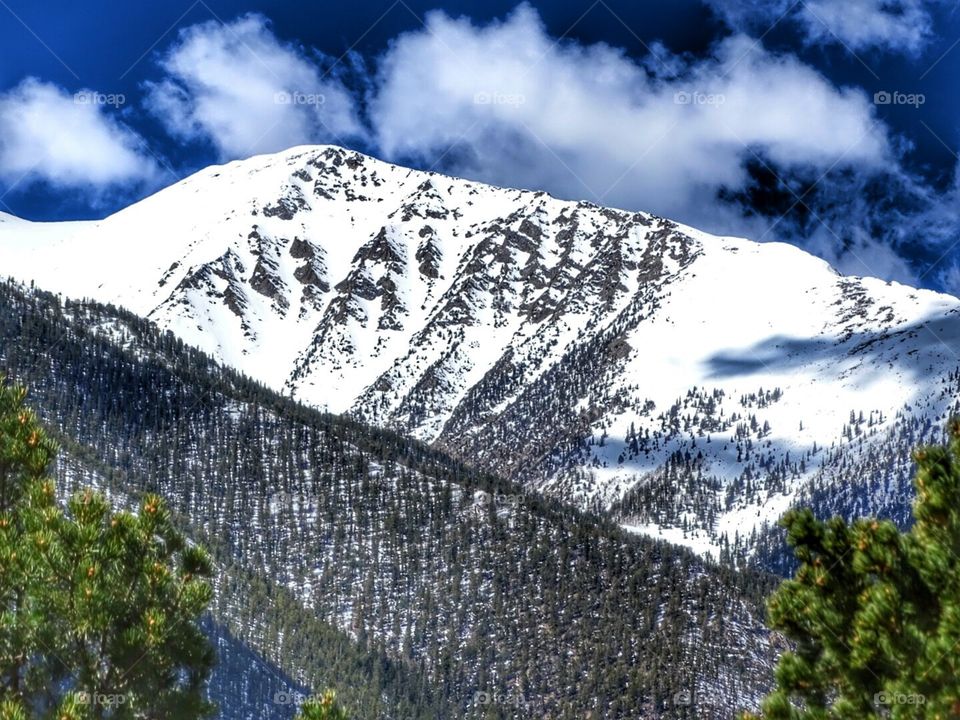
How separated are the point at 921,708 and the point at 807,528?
2838 millimetres

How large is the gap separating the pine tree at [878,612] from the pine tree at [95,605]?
8300 mm

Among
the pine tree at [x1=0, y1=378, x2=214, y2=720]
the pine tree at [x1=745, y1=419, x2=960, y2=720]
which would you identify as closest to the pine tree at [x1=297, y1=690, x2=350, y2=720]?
the pine tree at [x1=0, y1=378, x2=214, y2=720]

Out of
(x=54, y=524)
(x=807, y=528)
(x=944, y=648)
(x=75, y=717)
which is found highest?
(x=807, y=528)

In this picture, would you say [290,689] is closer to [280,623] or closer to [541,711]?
[280,623]

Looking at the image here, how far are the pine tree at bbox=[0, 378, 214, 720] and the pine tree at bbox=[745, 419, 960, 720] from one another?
8300 millimetres

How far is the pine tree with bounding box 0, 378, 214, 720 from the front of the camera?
12.5 m

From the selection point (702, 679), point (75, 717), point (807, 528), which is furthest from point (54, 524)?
point (702, 679)

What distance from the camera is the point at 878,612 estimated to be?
11.6 metres

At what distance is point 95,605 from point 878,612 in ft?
32.8

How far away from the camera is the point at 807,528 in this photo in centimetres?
1344
